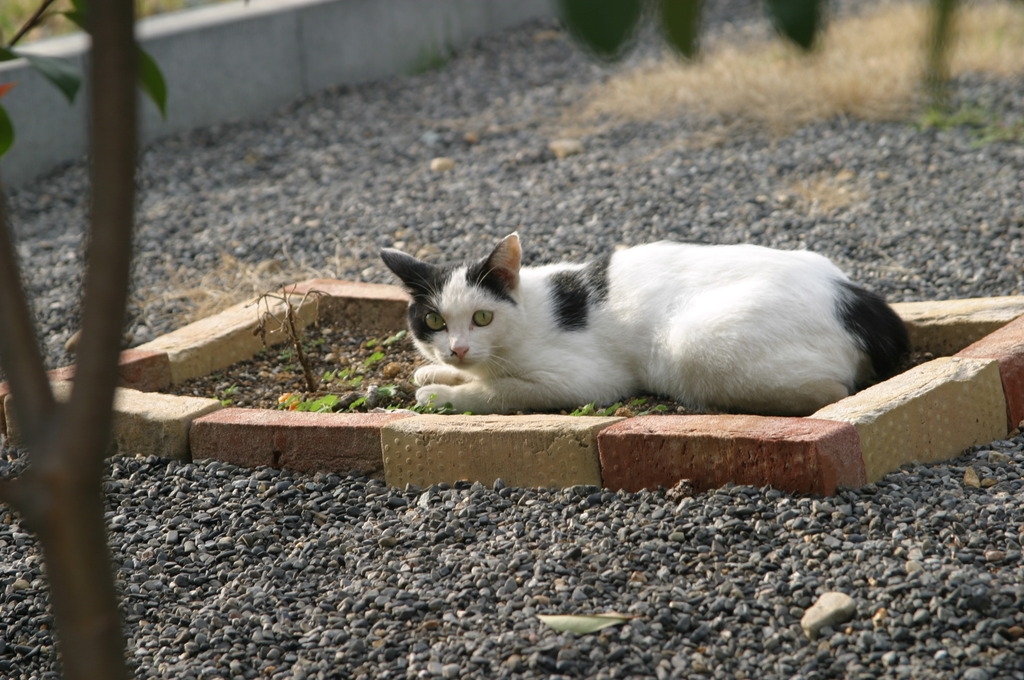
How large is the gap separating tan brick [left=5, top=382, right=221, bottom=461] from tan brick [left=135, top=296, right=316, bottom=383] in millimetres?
499

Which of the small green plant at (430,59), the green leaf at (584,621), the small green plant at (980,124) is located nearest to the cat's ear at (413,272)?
the green leaf at (584,621)

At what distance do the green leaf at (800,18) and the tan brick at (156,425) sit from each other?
3.18m

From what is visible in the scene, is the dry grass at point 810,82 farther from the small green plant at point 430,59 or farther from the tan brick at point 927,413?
the tan brick at point 927,413

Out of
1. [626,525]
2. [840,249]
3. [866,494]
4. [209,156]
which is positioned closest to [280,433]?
[626,525]

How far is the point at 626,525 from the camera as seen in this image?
2793mm

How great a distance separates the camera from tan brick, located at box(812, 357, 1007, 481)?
2.89m

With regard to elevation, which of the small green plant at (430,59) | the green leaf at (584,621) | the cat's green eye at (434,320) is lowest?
the green leaf at (584,621)

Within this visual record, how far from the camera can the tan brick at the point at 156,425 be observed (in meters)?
3.59

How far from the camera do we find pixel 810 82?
7.19m

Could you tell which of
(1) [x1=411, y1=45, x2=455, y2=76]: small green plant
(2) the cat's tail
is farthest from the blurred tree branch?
(1) [x1=411, y1=45, x2=455, y2=76]: small green plant

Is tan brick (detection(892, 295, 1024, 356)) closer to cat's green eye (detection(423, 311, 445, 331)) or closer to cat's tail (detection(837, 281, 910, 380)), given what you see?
cat's tail (detection(837, 281, 910, 380))

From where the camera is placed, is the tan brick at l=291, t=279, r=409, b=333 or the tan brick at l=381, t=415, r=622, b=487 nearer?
the tan brick at l=381, t=415, r=622, b=487

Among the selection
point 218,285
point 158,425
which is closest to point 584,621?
point 158,425

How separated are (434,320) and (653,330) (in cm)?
75
